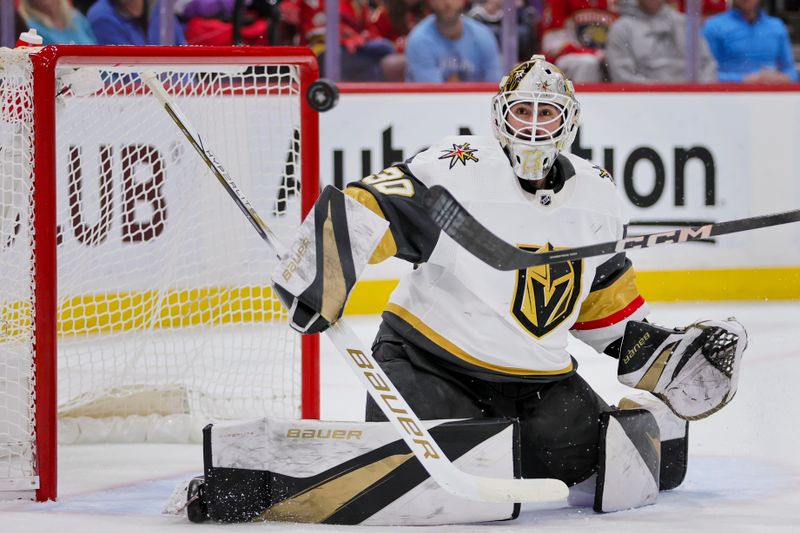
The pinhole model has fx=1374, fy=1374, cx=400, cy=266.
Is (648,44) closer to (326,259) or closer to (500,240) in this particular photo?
(500,240)

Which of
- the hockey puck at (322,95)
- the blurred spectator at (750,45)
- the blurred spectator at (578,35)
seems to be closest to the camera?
the hockey puck at (322,95)

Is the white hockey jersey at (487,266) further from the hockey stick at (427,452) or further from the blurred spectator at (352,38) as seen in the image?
the blurred spectator at (352,38)

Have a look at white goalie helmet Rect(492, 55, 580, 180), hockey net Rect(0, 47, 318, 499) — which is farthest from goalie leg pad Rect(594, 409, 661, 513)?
hockey net Rect(0, 47, 318, 499)

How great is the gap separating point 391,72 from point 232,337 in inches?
80.4

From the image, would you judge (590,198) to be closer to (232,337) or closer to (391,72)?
(232,337)

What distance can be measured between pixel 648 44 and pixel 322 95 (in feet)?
9.55

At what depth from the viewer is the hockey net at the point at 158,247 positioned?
9.73 feet

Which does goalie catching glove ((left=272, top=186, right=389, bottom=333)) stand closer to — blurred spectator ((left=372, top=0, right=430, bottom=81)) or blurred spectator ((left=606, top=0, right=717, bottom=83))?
blurred spectator ((left=372, top=0, right=430, bottom=81))

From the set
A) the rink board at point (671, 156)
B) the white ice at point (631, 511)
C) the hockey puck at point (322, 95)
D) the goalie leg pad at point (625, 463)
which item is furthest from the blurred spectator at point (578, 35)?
the goalie leg pad at point (625, 463)

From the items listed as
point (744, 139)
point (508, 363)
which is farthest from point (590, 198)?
point (744, 139)

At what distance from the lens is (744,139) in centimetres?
567

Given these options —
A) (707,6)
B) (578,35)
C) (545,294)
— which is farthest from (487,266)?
(707,6)

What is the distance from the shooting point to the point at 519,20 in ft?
18.4

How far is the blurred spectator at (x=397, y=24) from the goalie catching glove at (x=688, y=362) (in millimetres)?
2789
